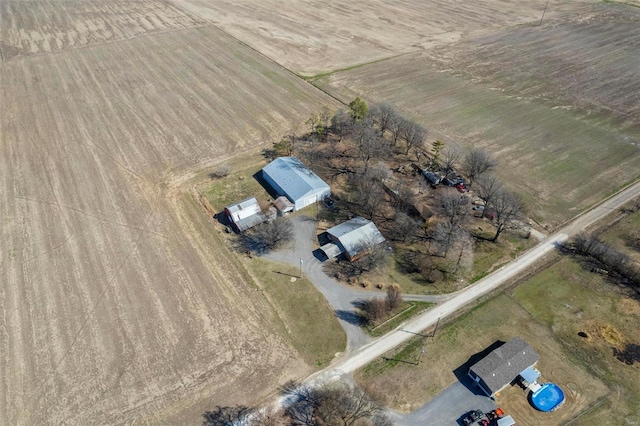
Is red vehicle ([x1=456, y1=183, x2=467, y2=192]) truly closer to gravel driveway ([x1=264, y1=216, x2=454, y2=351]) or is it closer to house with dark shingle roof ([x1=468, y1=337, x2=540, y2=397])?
gravel driveway ([x1=264, y1=216, x2=454, y2=351])

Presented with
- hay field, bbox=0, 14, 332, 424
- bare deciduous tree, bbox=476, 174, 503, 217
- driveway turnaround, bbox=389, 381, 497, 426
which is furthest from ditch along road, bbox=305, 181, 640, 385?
bare deciduous tree, bbox=476, 174, 503, 217

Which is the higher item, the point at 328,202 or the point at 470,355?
the point at 328,202

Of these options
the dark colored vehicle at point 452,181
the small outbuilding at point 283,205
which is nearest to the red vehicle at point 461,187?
the dark colored vehicle at point 452,181

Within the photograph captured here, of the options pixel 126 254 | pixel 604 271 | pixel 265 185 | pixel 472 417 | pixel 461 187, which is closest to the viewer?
pixel 472 417

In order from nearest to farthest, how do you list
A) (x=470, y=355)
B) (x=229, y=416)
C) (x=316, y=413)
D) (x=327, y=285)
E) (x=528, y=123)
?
1. (x=316, y=413)
2. (x=229, y=416)
3. (x=470, y=355)
4. (x=327, y=285)
5. (x=528, y=123)

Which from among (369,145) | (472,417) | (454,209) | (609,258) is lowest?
(472,417)

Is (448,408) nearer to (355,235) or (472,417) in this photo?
(472,417)

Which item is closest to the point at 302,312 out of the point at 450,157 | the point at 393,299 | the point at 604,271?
the point at 393,299
